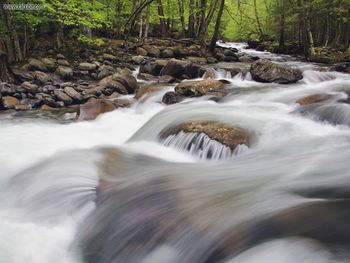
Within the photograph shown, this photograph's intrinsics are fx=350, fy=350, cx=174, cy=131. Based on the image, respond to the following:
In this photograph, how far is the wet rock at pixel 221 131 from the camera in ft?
18.0

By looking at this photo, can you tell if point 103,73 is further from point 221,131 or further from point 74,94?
point 221,131

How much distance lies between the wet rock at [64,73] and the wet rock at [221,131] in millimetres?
7178

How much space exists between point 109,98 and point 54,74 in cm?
322

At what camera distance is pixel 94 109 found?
8.58 meters

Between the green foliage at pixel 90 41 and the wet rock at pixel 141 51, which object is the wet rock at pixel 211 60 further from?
the green foliage at pixel 90 41

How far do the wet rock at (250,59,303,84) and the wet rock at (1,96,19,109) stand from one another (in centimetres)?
712

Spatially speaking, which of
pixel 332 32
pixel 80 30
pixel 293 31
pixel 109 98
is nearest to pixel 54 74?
pixel 109 98

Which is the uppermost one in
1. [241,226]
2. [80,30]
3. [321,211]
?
[80,30]

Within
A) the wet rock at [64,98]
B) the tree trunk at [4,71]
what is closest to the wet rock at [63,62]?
the tree trunk at [4,71]

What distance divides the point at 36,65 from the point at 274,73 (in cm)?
795

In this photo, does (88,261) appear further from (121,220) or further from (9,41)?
(9,41)

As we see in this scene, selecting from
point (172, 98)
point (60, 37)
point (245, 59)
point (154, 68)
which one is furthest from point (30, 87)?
point (245, 59)

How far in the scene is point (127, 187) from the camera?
461 centimetres

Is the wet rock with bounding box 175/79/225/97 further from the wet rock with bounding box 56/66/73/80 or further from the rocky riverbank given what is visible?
the wet rock with bounding box 56/66/73/80
